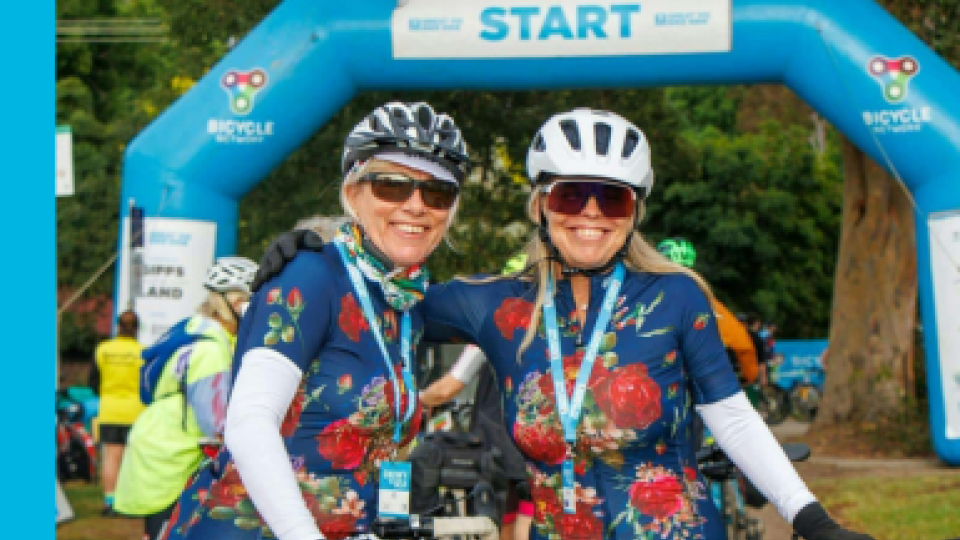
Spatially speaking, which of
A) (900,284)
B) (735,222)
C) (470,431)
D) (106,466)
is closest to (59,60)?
(735,222)

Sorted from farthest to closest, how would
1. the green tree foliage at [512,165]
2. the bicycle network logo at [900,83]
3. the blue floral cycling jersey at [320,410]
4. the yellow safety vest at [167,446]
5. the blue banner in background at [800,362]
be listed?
the blue banner in background at [800,362], the green tree foliage at [512,165], the bicycle network logo at [900,83], the yellow safety vest at [167,446], the blue floral cycling jersey at [320,410]

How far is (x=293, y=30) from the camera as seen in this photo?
463 inches

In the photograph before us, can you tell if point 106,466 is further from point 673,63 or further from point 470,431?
point 673,63

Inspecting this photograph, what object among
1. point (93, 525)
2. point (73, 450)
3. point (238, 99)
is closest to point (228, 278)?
point (238, 99)

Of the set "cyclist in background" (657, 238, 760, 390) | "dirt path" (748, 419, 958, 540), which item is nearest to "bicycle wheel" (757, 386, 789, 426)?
"dirt path" (748, 419, 958, 540)

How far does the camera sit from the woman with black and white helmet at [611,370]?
3.51 meters

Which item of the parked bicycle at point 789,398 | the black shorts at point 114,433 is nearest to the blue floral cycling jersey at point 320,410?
the black shorts at point 114,433

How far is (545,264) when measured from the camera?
378cm

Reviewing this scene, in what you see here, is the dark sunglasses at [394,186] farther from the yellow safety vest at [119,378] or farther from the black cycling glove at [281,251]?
the yellow safety vest at [119,378]

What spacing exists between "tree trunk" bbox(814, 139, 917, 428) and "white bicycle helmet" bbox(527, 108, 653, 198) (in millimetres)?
13111

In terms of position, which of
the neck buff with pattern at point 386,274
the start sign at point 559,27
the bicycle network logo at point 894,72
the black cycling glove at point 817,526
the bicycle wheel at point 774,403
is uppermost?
the start sign at point 559,27

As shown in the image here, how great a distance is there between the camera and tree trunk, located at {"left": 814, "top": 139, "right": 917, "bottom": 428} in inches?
648

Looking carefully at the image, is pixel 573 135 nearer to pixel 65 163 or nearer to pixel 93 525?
pixel 93 525

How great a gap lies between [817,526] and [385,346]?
41.8 inches
